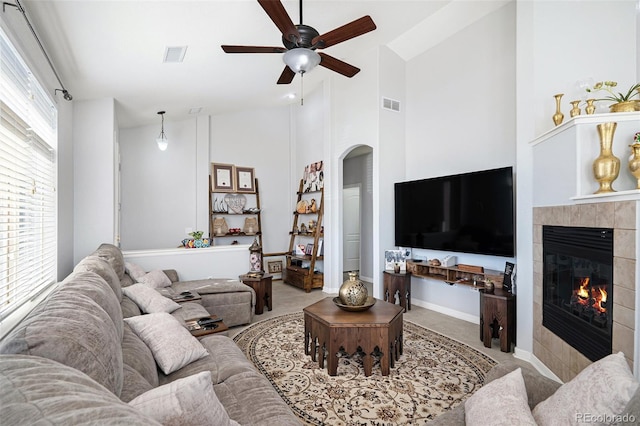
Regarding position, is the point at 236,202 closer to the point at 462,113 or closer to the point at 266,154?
the point at 266,154

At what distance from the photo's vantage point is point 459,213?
3898 millimetres

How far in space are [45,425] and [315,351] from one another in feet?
8.18

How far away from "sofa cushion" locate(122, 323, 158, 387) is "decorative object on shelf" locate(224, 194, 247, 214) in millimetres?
4792

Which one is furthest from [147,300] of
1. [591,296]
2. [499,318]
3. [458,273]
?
[458,273]

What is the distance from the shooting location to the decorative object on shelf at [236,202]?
21.3ft

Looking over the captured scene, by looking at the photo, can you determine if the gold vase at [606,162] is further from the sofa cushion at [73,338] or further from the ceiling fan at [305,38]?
the sofa cushion at [73,338]

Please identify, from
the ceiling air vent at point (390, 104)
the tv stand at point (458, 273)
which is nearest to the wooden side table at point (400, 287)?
the tv stand at point (458, 273)

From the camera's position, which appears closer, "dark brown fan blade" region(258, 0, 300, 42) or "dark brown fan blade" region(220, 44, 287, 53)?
"dark brown fan blade" region(258, 0, 300, 42)

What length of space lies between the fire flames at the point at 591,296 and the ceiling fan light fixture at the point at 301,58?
8.21ft

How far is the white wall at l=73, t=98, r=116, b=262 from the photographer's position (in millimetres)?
3822

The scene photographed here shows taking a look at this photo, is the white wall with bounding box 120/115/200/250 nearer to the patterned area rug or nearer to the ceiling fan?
the patterned area rug

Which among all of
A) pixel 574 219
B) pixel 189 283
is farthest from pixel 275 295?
pixel 574 219

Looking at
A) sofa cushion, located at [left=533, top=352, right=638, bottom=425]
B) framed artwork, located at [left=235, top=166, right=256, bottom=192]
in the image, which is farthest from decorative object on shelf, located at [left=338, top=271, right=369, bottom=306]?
framed artwork, located at [left=235, top=166, right=256, bottom=192]

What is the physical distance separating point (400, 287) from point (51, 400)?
4077 millimetres
